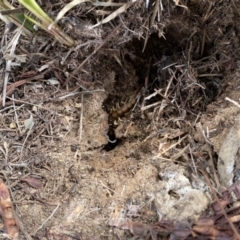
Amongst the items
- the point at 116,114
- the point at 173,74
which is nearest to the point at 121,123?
the point at 116,114

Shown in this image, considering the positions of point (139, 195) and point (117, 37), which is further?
point (117, 37)

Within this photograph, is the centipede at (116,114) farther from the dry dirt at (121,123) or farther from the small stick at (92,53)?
the small stick at (92,53)

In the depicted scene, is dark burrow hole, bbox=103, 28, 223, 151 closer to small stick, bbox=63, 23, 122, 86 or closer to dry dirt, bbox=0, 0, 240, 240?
dry dirt, bbox=0, 0, 240, 240

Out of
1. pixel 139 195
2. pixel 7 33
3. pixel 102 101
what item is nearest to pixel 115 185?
pixel 139 195

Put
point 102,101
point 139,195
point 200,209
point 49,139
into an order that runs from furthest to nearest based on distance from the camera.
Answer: point 102,101 → point 49,139 → point 139,195 → point 200,209

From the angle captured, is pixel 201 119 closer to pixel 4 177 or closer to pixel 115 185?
pixel 115 185

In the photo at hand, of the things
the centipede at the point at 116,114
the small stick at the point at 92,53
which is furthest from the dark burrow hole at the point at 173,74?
the small stick at the point at 92,53

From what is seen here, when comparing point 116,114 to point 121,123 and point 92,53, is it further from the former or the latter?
point 92,53
